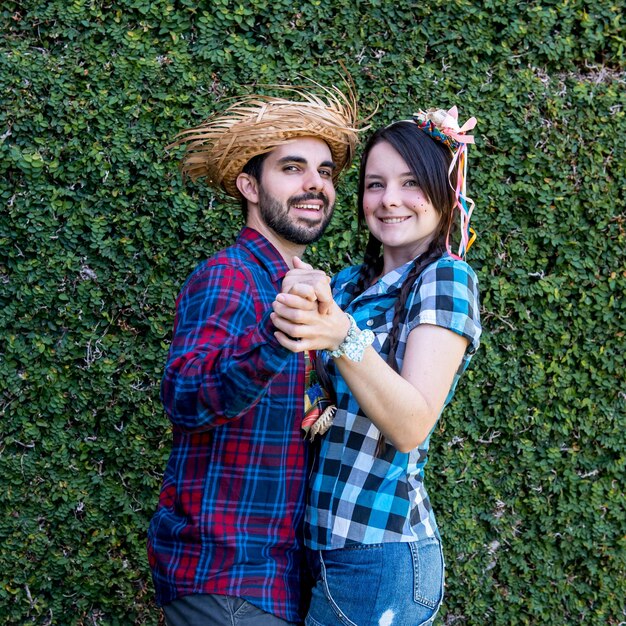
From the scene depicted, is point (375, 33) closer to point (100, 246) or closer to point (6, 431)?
point (100, 246)

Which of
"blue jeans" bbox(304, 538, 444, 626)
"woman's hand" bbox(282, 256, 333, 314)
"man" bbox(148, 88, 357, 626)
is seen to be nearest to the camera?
"woman's hand" bbox(282, 256, 333, 314)

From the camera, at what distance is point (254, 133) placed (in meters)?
2.58

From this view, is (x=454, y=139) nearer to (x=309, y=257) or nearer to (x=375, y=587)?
(x=375, y=587)

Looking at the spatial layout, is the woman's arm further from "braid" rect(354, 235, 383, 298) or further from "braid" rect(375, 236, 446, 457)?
"braid" rect(354, 235, 383, 298)

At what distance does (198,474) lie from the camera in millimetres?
2197

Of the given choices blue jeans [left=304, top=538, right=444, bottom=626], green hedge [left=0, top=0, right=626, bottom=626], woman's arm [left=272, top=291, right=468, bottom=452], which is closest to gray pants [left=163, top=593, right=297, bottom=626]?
blue jeans [left=304, top=538, right=444, bottom=626]

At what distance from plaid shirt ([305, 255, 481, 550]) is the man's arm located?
0.41 metres

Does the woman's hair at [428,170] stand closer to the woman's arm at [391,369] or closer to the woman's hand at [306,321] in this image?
the woman's arm at [391,369]

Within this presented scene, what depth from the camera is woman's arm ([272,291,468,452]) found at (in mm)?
1643

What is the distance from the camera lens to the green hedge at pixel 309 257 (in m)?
3.70

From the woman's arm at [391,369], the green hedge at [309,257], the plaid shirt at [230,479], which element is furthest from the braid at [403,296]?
the green hedge at [309,257]

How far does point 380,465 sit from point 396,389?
1.49 ft

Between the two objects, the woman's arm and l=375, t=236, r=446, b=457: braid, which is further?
l=375, t=236, r=446, b=457: braid

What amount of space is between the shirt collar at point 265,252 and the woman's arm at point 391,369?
60 centimetres
